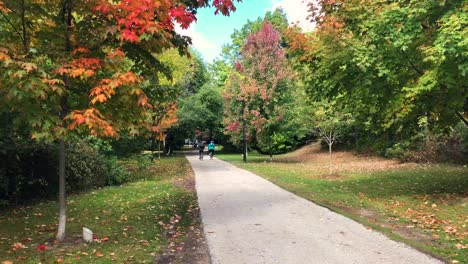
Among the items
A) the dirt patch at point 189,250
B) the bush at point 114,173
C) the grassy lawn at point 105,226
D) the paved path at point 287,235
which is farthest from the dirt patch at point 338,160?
the dirt patch at point 189,250

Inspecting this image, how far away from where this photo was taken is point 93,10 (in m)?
6.35

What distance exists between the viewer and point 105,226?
784 cm

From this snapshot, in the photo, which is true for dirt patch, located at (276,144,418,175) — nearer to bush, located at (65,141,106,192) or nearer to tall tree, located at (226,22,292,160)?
tall tree, located at (226,22,292,160)

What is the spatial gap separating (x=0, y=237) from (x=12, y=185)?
3.71 metres

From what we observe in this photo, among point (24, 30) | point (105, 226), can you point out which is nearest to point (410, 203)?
point (105, 226)

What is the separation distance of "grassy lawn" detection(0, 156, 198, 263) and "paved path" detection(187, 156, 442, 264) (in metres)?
0.79

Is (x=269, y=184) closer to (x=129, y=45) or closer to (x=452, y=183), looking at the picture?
(x=452, y=183)

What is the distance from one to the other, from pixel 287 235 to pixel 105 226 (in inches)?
136

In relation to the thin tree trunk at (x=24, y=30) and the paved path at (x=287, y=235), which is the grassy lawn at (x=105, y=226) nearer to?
the paved path at (x=287, y=235)

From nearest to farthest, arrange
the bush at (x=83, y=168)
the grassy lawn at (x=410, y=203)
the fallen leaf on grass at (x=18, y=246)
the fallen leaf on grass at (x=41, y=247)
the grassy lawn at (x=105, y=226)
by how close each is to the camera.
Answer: the grassy lawn at (x=105, y=226)
the fallen leaf on grass at (x=41, y=247)
the fallen leaf on grass at (x=18, y=246)
the grassy lawn at (x=410, y=203)
the bush at (x=83, y=168)

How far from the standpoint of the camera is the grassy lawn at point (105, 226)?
588cm

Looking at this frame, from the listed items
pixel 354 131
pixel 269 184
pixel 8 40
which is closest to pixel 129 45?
pixel 8 40

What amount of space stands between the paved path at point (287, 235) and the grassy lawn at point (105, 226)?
0.79 metres

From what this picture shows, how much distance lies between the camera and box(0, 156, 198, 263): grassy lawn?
19.3 ft
